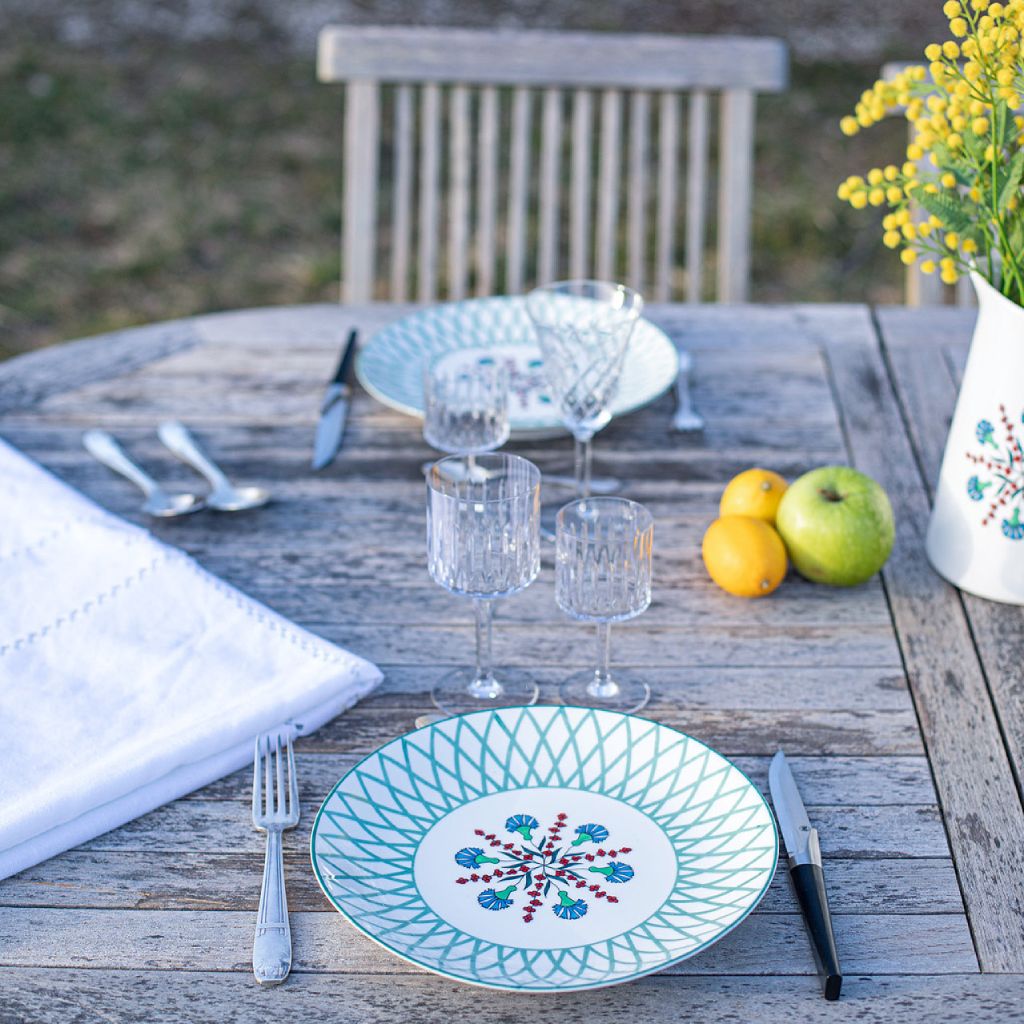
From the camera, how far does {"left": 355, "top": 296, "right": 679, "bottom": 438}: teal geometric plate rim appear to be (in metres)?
1.42

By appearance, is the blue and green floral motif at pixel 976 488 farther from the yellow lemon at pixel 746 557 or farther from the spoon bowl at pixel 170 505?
the spoon bowl at pixel 170 505

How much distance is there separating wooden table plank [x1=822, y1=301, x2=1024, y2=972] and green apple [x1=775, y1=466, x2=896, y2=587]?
48 mm

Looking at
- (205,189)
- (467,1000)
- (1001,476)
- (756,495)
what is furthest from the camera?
(205,189)

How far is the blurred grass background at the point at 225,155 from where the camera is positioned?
339 cm

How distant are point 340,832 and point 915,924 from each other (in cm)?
36

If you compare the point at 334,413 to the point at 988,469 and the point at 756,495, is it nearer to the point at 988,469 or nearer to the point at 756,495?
the point at 756,495

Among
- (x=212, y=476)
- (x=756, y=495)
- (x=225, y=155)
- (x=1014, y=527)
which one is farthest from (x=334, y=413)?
(x=225, y=155)

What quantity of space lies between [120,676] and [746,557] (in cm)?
50

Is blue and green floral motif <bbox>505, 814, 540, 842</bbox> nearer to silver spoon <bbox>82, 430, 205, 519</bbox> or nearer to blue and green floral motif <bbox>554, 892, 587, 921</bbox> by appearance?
blue and green floral motif <bbox>554, 892, 587, 921</bbox>

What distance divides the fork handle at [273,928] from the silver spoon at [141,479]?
19.1 inches

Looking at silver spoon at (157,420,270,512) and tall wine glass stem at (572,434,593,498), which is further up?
tall wine glass stem at (572,434,593,498)

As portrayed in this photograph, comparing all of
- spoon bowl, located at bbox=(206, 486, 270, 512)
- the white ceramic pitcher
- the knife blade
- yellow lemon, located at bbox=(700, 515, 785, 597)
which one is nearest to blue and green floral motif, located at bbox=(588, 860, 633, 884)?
the knife blade

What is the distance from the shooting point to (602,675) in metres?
1.05

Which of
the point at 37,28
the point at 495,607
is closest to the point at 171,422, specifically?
the point at 495,607
